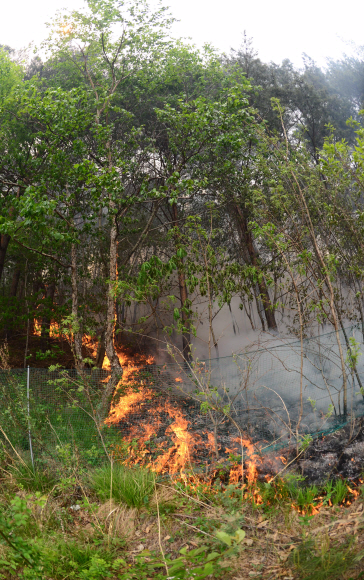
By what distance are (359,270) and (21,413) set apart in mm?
4808

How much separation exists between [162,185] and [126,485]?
310 inches

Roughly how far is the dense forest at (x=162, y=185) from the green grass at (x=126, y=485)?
181 cm

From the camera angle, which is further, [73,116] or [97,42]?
[97,42]

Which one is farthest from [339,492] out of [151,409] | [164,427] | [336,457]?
[151,409]

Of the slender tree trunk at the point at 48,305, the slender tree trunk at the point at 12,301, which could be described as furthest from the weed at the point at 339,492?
the slender tree trunk at the point at 12,301

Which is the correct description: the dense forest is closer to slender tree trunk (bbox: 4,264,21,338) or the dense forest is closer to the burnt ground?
slender tree trunk (bbox: 4,264,21,338)

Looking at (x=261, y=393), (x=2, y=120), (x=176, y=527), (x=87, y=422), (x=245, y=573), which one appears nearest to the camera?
(x=245, y=573)

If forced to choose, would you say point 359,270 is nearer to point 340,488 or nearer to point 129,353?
point 340,488

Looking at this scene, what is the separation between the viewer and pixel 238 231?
38.3ft

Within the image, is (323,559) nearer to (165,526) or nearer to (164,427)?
(165,526)

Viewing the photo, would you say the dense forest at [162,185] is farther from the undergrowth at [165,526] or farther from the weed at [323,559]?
the weed at [323,559]

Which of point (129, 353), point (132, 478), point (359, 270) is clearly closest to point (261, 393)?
point (359, 270)

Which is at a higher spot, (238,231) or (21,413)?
(238,231)

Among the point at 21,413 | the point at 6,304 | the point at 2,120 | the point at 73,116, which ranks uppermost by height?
the point at 2,120
